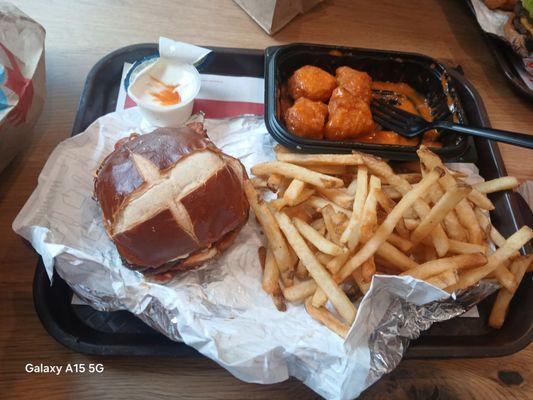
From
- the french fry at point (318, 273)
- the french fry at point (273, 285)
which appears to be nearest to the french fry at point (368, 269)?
the french fry at point (318, 273)

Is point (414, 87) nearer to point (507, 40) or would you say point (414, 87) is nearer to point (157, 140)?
A: point (507, 40)

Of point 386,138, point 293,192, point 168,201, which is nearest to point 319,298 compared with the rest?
point 293,192

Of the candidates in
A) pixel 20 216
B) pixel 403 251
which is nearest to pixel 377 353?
pixel 403 251

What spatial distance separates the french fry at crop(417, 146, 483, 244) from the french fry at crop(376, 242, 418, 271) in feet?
1.01

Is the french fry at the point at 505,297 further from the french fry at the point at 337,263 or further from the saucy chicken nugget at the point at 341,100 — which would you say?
the saucy chicken nugget at the point at 341,100

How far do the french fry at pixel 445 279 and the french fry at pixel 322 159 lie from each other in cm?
52

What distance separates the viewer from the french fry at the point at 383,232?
4.61 ft

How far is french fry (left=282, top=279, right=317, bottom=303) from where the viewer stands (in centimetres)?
147

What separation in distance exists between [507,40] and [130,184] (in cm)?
227

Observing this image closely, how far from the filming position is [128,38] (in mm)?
2309

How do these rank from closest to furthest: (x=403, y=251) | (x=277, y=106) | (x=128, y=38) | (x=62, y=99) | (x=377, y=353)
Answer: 1. (x=377, y=353)
2. (x=403, y=251)
3. (x=277, y=106)
4. (x=62, y=99)
5. (x=128, y=38)

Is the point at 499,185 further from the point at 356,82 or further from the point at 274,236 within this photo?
the point at 274,236

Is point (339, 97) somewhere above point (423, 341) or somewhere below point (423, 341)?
above

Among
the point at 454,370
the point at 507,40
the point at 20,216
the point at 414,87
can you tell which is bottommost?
the point at 454,370
